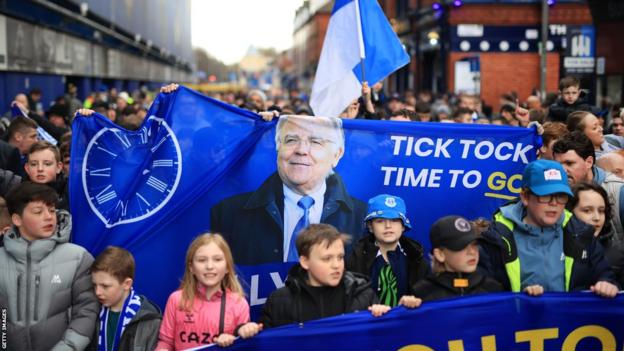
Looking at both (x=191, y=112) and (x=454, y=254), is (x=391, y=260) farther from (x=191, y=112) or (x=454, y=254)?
(x=191, y=112)

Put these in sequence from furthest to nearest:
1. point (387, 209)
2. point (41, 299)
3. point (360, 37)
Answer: point (360, 37) → point (387, 209) → point (41, 299)

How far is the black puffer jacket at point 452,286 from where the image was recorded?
4.87 m

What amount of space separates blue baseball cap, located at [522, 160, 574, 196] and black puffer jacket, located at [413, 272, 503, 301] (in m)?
0.57

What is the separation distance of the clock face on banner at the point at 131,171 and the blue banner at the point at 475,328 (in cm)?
172

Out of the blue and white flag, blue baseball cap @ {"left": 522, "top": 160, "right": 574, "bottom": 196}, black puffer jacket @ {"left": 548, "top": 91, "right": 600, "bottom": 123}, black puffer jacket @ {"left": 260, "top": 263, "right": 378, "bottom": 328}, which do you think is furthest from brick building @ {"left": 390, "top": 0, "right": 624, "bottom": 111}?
black puffer jacket @ {"left": 260, "top": 263, "right": 378, "bottom": 328}

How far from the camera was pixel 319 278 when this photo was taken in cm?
481

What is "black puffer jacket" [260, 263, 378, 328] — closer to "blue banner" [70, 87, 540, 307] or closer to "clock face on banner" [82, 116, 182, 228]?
"blue banner" [70, 87, 540, 307]

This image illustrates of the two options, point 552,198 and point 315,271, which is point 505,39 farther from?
point 315,271

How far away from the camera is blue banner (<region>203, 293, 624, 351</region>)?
15.5 ft

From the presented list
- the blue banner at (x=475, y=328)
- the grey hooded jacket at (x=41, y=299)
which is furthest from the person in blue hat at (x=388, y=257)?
the grey hooded jacket at (x=41, y=299)

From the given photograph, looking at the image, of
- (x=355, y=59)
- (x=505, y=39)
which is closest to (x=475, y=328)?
(x=355, y=59)

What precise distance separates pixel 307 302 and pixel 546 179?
1470 millimetres

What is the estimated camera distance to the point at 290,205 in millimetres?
6129

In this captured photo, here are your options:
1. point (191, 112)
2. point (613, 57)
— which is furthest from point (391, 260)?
point (613, 57)
